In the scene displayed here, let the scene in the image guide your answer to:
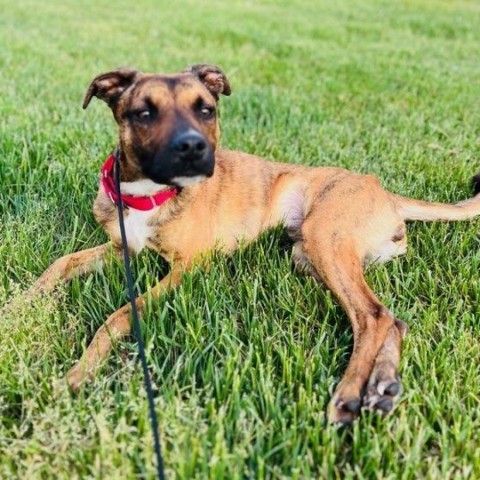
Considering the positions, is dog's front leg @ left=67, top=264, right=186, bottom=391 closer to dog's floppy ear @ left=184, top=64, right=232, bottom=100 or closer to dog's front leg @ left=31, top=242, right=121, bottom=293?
dog's front leg @ left=31, top=242, right=121, bottom=293

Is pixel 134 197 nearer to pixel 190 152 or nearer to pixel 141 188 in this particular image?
pixel 141 188

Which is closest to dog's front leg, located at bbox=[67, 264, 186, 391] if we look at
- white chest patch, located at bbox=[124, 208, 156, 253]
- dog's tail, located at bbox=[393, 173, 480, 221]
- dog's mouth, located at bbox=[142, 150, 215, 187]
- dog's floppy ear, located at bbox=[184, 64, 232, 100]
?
white chest patch, located at bbox=[124, 208, 156, 253]

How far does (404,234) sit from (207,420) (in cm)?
196

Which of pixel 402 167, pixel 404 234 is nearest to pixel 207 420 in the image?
pixel 404 234

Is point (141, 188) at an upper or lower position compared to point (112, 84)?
Answer: lower

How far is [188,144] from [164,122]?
0.26 m

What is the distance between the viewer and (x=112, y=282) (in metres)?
3.45

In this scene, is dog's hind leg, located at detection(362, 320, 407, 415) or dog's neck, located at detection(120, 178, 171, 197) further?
dog's neck, located at detection(120, 178, 171, 197)

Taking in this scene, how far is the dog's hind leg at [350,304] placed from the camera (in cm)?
258

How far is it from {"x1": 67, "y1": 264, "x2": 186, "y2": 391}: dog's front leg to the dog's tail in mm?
1525

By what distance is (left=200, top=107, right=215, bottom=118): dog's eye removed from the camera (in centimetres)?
345

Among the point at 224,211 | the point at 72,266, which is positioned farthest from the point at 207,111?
the point at 72,266

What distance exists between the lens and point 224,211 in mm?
4020

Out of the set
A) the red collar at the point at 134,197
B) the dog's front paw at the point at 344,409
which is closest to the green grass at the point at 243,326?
the dog's front paw at the point at 344,409
